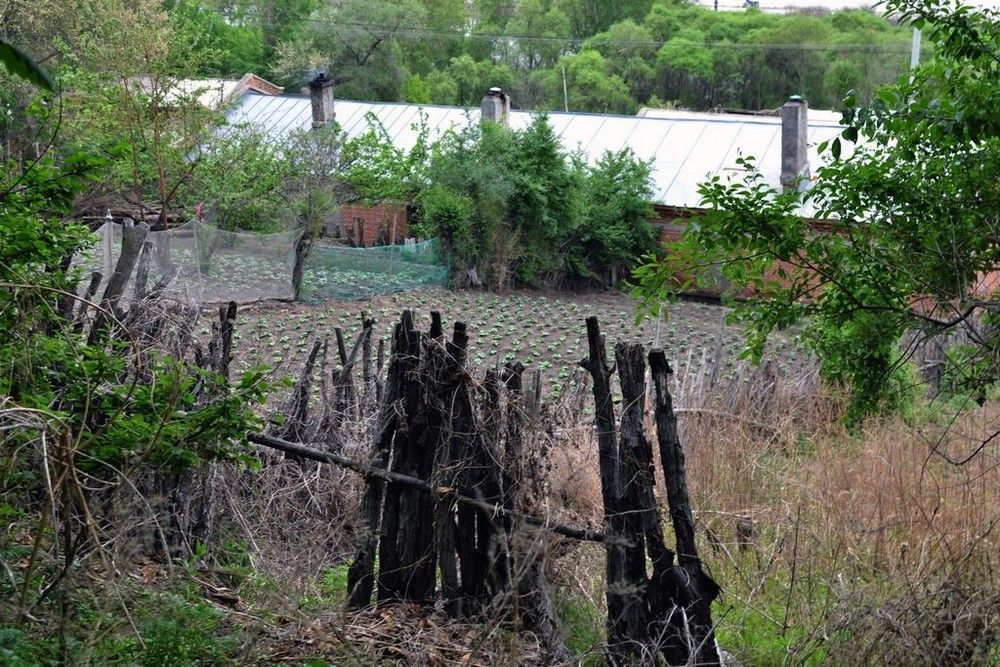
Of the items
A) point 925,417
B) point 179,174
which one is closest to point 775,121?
point 179,174

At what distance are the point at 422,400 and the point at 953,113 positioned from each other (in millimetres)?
2749

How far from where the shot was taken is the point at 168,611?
437 cm

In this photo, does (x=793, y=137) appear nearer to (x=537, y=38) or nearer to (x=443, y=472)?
(x=443, y=472)

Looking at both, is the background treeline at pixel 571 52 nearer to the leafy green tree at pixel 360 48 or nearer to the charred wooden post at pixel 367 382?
the leafy green tree at pixel 360 48

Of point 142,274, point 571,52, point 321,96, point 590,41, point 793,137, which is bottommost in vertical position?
point 142,274

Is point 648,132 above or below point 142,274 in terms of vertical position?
above

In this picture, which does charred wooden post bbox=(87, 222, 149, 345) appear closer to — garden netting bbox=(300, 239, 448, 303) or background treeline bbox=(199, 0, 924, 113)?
garden netting bbox=(300, 239, 448, 303)

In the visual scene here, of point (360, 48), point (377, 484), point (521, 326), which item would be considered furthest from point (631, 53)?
point (377, 484)

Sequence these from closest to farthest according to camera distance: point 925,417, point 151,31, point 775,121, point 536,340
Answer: point 925,417
point 536,340
point 151,31
point 775,121

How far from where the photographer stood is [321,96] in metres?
33.4

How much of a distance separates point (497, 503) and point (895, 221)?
2.37 m

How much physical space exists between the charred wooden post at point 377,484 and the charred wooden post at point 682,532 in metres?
1.35

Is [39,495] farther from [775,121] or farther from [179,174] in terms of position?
[775,121]

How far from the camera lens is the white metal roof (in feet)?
97.5
